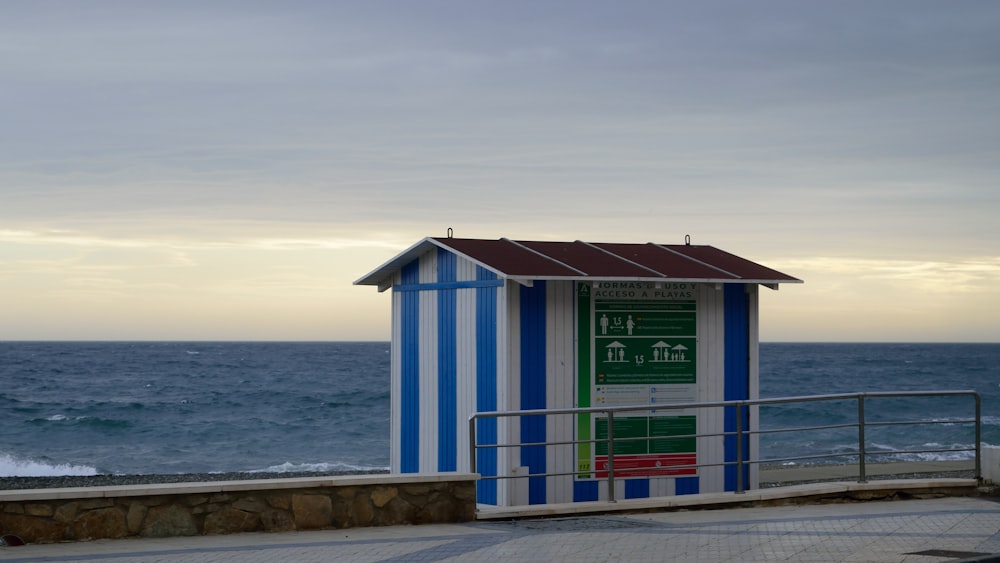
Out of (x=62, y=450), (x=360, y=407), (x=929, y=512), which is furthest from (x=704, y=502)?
(x=360, y=407)

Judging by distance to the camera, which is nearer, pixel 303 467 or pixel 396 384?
pixel 396 384

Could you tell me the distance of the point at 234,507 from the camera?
10219 millimetres

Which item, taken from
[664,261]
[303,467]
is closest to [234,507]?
[664,261]

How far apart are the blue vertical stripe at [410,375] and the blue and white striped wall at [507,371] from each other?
11 mm

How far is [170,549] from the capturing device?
9.38 m

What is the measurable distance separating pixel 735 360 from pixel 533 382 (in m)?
2.52

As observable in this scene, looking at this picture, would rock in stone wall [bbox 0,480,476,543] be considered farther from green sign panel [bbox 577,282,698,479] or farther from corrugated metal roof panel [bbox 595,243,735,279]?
corrugated metal roof panel [bbox 595,243,735,279]

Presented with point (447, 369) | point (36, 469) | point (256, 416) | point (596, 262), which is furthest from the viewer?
point (256, 416)

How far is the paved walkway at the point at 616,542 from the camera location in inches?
350

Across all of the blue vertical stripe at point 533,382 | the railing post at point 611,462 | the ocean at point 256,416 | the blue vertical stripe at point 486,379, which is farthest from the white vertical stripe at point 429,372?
the ocean at point 256,416

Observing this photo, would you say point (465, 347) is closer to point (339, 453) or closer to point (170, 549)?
point (170, 549)

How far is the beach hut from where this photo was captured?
1208 centimetres

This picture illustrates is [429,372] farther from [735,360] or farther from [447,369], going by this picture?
[735,360]

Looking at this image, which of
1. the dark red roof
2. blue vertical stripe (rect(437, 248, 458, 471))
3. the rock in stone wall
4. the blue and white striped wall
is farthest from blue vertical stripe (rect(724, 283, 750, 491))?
the rock in stone wall
